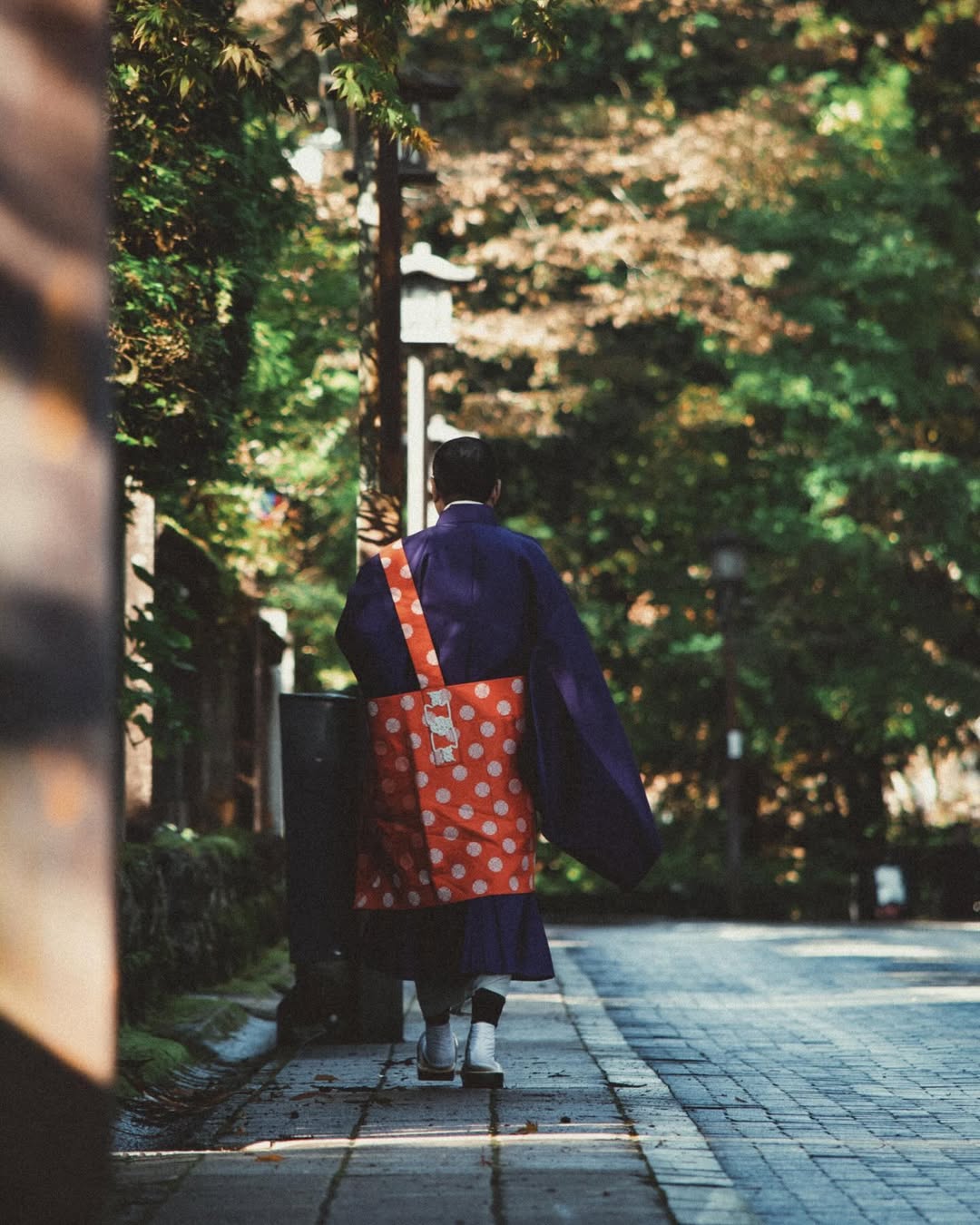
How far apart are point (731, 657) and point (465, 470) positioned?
21814 mm

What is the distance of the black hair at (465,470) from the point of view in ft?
23.2

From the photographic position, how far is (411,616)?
6883 millimetres

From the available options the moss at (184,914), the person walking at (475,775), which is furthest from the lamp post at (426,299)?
the person walking at (475,775)

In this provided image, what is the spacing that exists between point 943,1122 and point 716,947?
39.8 feet

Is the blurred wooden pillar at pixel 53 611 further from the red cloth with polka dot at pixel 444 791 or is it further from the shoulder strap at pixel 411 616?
the shoulder strap at pixel 411 616

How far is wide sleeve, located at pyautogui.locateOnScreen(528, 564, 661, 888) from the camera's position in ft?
22.1

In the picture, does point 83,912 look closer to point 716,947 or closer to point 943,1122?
point 943,1122

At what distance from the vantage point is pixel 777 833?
35.0m

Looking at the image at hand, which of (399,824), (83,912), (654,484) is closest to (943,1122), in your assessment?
(399,824)

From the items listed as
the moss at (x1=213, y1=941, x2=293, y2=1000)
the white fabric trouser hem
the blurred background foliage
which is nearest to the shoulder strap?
the white fabric trouser hem

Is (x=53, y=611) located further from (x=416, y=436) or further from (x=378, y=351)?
(x=416, y=436)

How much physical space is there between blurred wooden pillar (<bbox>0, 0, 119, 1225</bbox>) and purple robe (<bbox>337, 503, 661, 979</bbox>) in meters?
3.83

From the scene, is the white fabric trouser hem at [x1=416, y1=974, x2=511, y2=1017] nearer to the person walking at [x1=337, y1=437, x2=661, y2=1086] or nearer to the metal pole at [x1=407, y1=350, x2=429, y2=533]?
→ the person walking at [x1=337, y1=437, x2=661, y2=1086]

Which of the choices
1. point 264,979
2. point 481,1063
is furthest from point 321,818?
point 264,979
